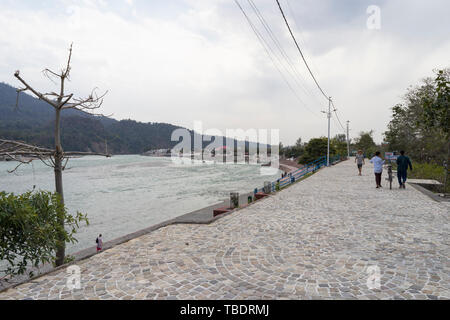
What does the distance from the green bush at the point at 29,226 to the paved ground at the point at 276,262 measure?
2.54 ft

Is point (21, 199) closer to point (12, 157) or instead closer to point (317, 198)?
point (12, 157)

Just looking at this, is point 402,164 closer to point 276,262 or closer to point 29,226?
point 276,262

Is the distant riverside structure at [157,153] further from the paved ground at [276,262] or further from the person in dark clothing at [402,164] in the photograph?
the paved ground at [276,262]

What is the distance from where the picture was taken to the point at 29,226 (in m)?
4.05

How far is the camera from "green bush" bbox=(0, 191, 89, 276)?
12.8 feet

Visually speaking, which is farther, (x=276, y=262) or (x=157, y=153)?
(x=157, y=153)

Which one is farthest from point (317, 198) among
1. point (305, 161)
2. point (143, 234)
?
point (305, 161)

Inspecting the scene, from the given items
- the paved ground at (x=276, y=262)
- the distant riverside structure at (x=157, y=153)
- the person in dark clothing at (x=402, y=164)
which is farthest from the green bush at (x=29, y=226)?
the distant riverside structure at (x=157, y=153)

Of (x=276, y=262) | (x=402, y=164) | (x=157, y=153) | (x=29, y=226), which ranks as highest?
(x=157, y=153)

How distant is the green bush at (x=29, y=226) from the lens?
12.8ft

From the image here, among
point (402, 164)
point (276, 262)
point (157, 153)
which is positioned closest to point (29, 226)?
point (276, 262)

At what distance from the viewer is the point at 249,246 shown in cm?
479

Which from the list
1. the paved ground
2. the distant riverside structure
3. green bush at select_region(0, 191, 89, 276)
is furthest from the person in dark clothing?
the distant riverside structure

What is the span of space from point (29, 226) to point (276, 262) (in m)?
3.94
